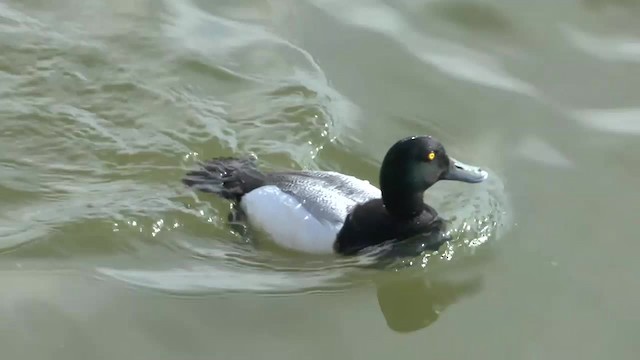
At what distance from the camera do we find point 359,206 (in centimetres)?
643

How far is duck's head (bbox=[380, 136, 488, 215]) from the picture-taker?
246 inches

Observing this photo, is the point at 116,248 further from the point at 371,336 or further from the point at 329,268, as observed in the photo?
the point at 371,336

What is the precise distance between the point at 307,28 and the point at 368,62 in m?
0.71

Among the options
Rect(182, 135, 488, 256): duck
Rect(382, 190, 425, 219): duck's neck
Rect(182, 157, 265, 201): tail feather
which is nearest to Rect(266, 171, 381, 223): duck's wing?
Rect(182, 135, 488, 256): duck

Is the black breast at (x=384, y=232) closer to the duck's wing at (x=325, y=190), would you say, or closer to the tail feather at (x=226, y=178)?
the duck's wing at (x=325, y=190)

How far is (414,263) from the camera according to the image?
20.4 feet

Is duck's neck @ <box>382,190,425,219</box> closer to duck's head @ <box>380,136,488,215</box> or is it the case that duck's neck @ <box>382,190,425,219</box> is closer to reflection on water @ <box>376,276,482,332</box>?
duck's head @ <box>380,136,488,215</box>

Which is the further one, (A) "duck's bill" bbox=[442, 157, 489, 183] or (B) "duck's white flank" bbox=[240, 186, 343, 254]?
(A) "duck's bill" bbox=[442, 157, 489, 183]

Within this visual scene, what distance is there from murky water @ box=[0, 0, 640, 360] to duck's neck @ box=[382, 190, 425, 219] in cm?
29

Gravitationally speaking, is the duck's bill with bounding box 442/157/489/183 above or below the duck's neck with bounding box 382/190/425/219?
above

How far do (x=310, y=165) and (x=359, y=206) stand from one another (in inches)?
39.9

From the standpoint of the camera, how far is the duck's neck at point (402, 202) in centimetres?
630

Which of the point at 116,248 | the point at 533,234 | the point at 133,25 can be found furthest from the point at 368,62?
the point at 116,248

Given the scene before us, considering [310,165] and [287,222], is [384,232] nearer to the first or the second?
[287,222]
